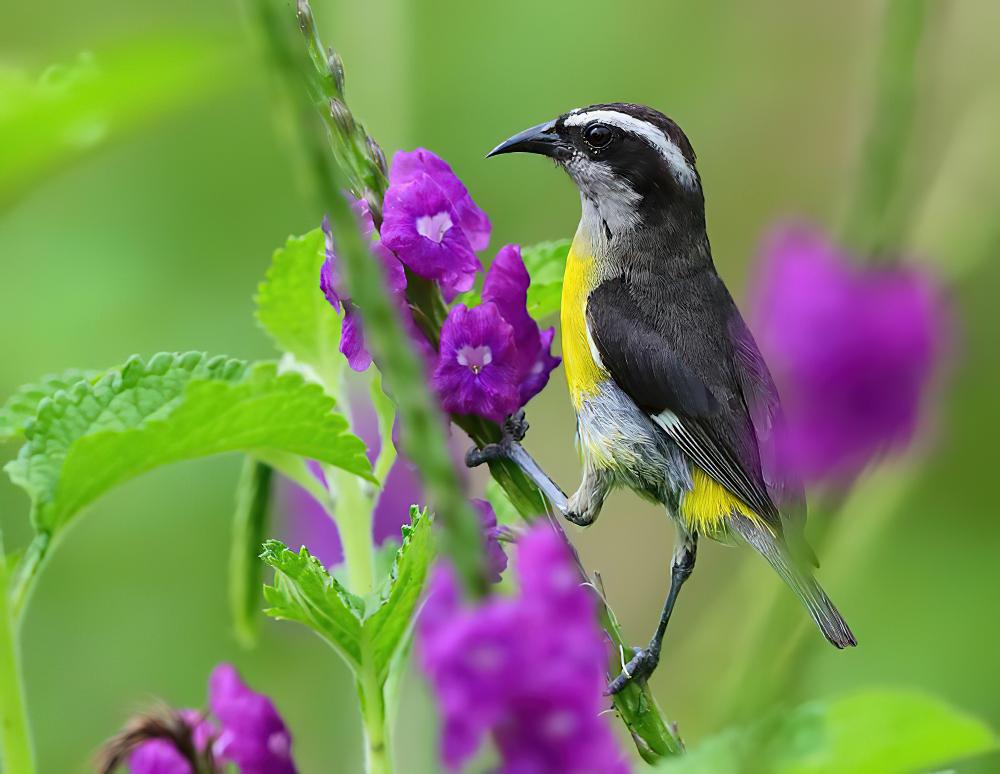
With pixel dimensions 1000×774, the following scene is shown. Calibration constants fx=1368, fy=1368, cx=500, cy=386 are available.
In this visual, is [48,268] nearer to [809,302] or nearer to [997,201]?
[997,201]

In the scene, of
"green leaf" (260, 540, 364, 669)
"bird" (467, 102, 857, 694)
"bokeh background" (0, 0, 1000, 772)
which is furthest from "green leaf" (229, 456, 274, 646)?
"bokeh background" (0, 0, 1000, 772)

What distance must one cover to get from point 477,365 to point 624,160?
1.25 meters

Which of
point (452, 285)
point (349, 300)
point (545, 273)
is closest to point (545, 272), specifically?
point (545, 273)

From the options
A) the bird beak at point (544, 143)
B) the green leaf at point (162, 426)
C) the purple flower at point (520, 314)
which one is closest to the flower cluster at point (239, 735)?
the green leaf at point (162, 426)

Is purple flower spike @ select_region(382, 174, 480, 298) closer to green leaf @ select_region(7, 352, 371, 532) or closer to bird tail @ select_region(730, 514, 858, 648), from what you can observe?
green leaf @ select_region(7, 352, 371, 532)

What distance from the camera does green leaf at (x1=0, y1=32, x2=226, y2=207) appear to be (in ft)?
3.29

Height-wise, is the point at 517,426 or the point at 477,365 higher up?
the point at 477,365

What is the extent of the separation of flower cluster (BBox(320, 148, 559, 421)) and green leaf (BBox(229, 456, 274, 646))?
8.8 inches

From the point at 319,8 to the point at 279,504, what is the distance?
1964 mm

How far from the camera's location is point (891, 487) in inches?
75.0

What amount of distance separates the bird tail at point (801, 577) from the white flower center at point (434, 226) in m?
0.83

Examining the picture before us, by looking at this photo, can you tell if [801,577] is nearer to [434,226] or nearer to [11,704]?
[434,226]

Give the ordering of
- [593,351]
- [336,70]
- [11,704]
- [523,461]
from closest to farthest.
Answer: [11,704] → [336,70] → [523,461] → [593,351]

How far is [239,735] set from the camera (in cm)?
143
